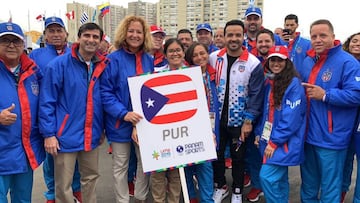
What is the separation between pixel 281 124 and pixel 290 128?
9 centimetres

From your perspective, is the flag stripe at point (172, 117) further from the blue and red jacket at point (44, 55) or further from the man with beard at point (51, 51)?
the blue and red jacket at point (44, 55)

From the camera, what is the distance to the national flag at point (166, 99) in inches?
115

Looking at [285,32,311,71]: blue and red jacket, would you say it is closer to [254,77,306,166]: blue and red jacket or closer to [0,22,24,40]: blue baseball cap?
[254,77,306,166]: blue and red jacket

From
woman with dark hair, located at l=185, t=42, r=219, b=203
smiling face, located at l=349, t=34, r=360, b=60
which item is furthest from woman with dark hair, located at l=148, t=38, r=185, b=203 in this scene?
smiling face, located at l=349, t=34, r=360, b=60

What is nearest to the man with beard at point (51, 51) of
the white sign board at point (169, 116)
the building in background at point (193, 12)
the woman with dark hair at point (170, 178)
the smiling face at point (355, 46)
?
the woman with dark hair at point (170, 178)

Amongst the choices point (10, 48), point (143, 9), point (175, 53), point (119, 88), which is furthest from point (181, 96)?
point (143, 9)

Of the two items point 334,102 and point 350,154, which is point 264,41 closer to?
point 334,102

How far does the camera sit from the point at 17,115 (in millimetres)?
2781

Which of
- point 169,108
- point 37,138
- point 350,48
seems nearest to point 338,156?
point 350,48

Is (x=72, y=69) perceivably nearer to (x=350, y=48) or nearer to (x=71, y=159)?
(x=71, y=159)

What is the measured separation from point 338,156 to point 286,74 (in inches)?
39.1

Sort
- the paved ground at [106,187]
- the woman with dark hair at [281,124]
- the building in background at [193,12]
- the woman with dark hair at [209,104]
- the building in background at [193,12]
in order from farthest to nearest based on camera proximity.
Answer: the building in background at [193,12]
the building in background at [193,12]
the paved ground at [106,187]
the woman with dark hair at [209,104]
the woman with dark hair at [281,124]

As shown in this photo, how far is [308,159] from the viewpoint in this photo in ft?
11.0

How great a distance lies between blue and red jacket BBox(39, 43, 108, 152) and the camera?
9.91ft
